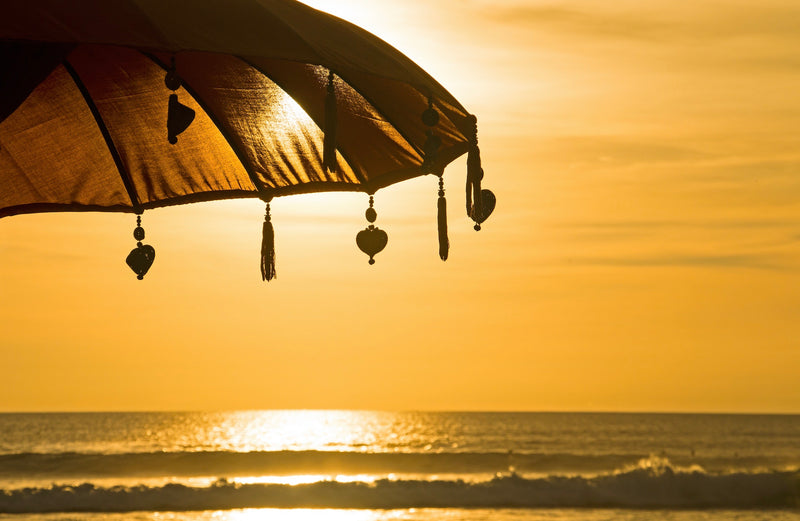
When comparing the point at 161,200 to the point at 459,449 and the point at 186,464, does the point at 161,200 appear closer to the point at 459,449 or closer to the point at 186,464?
the point at 186,464

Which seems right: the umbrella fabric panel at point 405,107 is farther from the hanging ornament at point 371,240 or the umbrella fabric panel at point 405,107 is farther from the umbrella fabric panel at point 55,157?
the umbrella fabric panel at point 55,157

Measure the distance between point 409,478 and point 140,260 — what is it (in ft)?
82.1

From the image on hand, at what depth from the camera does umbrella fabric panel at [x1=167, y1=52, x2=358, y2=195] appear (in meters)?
4.39

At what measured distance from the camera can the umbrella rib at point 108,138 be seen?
453 cm

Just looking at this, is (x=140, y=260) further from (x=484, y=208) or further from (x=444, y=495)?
(x=444, y=495)

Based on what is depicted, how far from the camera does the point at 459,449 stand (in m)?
46.8

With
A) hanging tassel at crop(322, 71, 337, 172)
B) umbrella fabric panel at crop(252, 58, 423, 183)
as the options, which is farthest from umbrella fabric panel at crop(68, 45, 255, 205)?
hanging tassel at crop(322, 71, 337, 172)

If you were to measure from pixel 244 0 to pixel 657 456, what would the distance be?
144 feet

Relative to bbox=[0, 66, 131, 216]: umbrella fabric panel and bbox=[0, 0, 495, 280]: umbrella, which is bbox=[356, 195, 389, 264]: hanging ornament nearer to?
bbox=[0, 0, 495, 280]: umbrella

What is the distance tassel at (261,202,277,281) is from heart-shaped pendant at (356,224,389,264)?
38cm

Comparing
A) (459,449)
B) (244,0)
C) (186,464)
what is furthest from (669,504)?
(459,449)

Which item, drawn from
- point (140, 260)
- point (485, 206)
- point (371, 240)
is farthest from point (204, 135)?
point (485, 206)

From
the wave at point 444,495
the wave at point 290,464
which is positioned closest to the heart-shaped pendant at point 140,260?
the wave at point 444,495

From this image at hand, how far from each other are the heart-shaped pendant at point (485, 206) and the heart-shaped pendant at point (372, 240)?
573 millimetres
